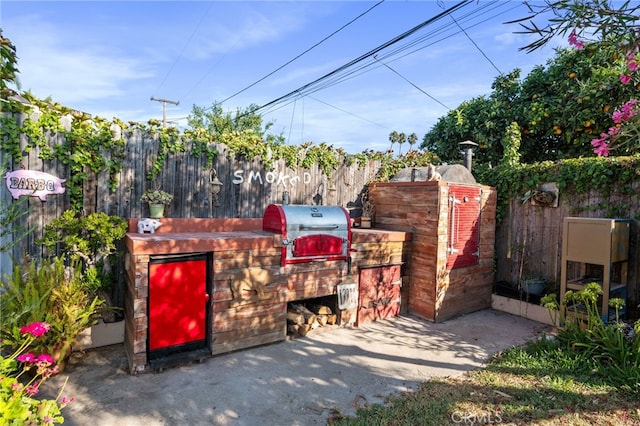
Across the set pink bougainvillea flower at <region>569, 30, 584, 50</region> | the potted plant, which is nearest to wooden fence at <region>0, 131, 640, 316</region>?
the potted plant

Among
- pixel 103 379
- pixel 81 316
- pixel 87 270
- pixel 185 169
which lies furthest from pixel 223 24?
pixel 103 379

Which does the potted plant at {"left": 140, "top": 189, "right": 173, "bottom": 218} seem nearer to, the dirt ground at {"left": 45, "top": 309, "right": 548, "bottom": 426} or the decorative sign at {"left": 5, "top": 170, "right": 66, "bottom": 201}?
the decorative sign at {"left": 5, "top": 170, "right": 66, "bottom": 201}

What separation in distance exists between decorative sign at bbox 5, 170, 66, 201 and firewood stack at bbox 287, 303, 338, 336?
322 cm

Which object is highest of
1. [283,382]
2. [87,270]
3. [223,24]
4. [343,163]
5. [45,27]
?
[223,24]

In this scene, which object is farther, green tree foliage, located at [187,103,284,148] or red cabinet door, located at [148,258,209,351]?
green tree foliage, located at [187,103,284,148]

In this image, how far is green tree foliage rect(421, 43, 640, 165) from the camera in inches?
315

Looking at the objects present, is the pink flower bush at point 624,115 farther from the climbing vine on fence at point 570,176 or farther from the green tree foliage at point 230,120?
the green tree foliage at point 230,120

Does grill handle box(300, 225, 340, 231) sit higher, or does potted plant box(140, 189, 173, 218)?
potted plant box(140, 189, 173, 218)

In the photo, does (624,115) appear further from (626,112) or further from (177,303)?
(177,303)

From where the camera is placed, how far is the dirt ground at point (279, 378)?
2902mm

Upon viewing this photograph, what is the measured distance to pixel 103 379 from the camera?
11.1 feet

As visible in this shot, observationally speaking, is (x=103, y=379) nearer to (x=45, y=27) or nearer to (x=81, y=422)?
(x=81, y=422)

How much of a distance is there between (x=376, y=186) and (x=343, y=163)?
76 cm

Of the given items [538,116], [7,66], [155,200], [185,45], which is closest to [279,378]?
[155,200]
